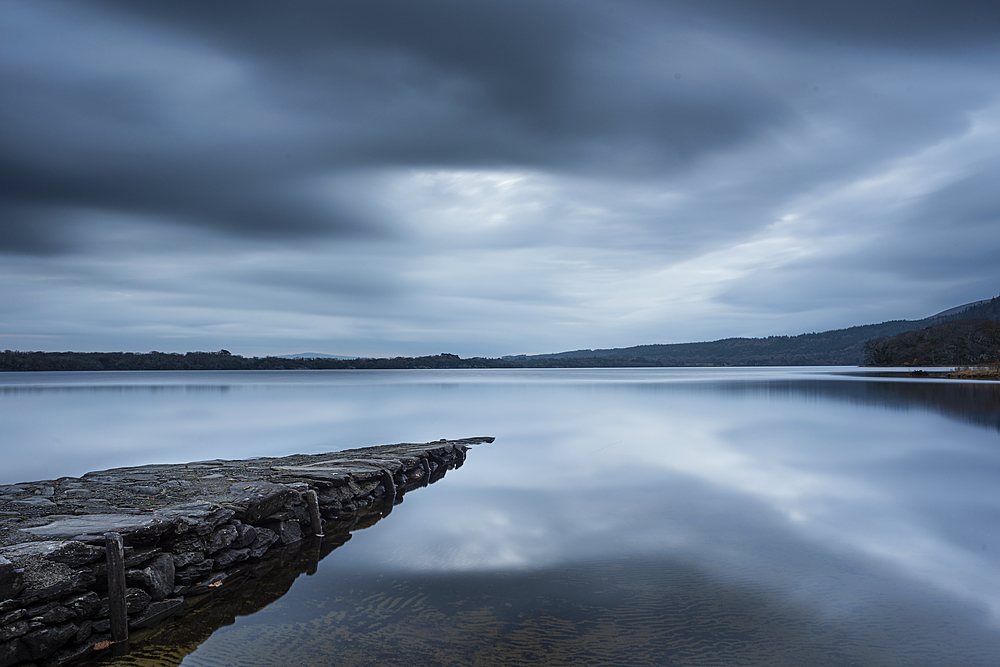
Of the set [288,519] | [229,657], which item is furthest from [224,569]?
[229,657]

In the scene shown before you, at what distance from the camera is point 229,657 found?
5.72m

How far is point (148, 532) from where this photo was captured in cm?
711

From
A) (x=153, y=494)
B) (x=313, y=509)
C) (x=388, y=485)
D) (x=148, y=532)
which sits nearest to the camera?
(x=148, y=532)

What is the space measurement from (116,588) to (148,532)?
102cm

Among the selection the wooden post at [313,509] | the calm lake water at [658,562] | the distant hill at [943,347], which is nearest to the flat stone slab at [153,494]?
the wooden post at [313,509]

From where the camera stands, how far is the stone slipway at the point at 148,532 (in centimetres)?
564

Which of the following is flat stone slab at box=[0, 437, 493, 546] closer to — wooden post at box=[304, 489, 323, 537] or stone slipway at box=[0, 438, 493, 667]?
stone slipway at box=[0, 438, 493, 667]

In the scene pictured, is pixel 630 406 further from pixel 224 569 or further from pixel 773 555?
pixel 224 569

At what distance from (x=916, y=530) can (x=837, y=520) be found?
1229 mm

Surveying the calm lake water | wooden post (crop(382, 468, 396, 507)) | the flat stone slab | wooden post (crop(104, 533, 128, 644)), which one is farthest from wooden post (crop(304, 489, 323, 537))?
wooden post (crop(104, 533, 128, 644))

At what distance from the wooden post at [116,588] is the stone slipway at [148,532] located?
11 cm

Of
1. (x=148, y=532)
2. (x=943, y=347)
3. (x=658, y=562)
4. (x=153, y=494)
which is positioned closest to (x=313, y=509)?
(x=153, y=494)

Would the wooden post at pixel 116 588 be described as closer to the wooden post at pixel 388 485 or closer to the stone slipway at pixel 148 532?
the stone slipway at pixel 148 532

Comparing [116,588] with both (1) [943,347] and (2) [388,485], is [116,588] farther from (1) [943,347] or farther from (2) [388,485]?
(1) [943,347]
